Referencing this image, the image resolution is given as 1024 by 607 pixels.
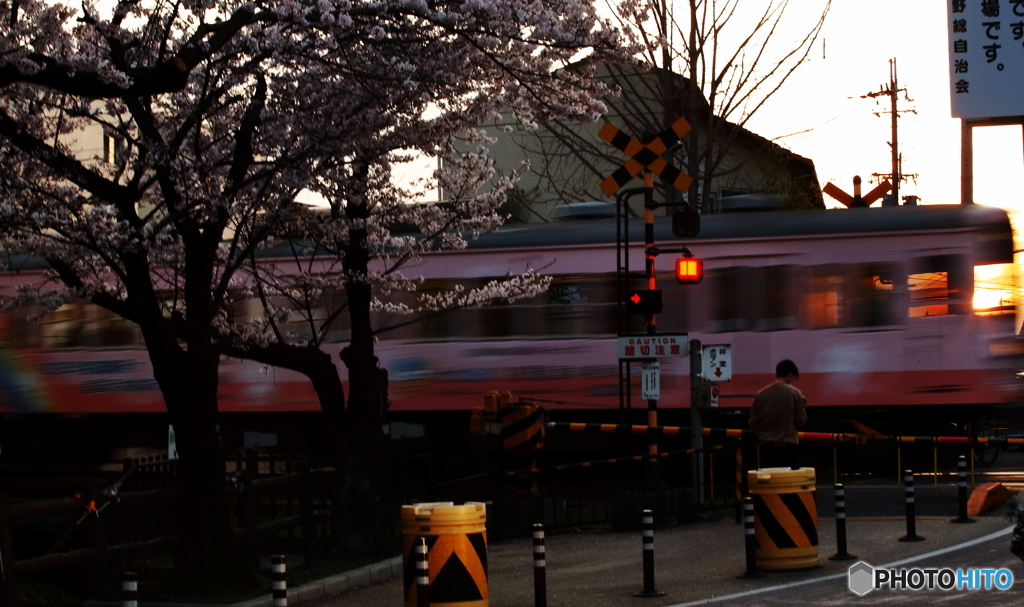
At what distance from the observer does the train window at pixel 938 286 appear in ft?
58.0

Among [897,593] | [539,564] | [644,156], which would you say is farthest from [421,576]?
[644,156]

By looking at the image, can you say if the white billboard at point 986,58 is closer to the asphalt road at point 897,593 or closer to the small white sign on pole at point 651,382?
the small white sign on pole at point 651,382

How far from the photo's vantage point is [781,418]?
12.2m

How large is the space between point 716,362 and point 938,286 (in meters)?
4.85

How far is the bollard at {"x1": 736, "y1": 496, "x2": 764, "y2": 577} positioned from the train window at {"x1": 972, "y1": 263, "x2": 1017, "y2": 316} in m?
9.05

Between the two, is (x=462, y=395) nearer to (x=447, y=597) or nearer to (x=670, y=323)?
(x=670, y=323)

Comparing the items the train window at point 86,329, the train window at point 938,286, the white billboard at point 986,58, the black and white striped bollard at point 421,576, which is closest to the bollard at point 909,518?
the black and white striped bollard at point 421,576

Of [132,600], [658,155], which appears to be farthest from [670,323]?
[132,600]

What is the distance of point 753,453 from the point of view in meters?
16.1

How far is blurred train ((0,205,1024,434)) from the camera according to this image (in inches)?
696

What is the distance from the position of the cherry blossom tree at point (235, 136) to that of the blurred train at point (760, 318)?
203 inches

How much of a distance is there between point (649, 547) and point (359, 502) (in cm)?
386

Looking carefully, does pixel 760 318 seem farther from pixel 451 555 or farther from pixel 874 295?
pixel 451 555
